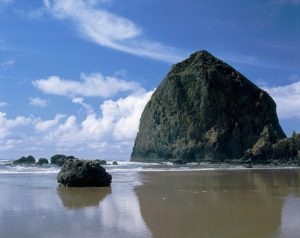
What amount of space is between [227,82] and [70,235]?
10886cm

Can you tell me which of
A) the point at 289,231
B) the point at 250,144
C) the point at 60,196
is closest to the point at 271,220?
the point at 289,231

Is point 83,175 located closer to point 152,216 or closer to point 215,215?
point 152,216

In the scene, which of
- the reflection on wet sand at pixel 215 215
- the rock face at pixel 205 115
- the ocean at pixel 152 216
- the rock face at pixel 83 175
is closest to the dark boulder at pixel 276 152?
the rock face at pixel 205 115

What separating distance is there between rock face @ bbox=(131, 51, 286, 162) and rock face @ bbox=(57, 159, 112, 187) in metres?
77.0

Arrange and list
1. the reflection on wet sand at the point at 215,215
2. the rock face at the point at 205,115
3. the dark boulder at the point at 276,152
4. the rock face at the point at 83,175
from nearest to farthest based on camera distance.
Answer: the reflection on wet sand at the point at 215,215 < the rock face at the point at 83,175 < the dark boulder at the point at 276,152 < the rock face at the point at 205,115

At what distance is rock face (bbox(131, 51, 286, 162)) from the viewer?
103m

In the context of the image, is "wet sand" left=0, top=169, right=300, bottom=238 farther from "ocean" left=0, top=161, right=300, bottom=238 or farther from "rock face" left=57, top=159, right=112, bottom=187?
"rock face" left=57, top=159, right=112, bottom=187

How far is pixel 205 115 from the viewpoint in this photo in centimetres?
10881

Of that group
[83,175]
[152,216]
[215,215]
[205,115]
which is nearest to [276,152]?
[205,115]

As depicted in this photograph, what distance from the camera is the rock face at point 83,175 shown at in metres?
21.4

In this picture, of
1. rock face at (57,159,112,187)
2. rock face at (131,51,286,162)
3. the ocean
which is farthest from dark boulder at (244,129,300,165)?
the ocean

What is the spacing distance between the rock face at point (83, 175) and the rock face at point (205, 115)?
76953mm

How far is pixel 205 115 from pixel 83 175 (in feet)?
293

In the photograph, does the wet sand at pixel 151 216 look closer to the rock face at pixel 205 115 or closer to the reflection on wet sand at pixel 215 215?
the reflection on wet sand at pixel 215 215
